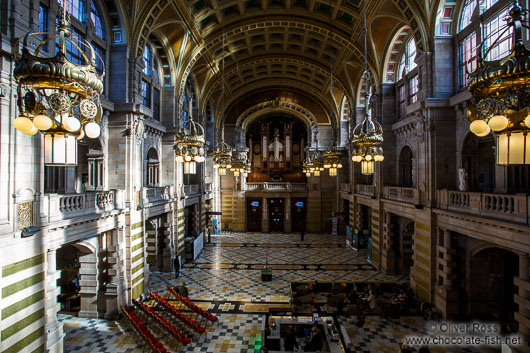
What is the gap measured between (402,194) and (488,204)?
20.7 feet

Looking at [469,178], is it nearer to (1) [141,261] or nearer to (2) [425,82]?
(2) [425,82]

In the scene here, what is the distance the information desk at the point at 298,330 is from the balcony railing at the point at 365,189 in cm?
1106

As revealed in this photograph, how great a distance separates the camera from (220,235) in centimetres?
3048

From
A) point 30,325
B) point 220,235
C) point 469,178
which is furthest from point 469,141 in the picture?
point 220,235

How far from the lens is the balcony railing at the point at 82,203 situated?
859cm

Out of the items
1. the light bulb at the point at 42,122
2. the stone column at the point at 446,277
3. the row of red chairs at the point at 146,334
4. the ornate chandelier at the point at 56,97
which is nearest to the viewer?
the light bulb at the point at 42,122

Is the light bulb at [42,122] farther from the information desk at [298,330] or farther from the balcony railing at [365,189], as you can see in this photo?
the balcony railing at [365,189]

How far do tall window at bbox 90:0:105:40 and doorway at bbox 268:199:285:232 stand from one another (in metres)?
23.6

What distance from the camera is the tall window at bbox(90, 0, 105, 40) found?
1207 centimetres

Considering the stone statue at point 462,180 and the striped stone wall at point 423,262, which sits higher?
the stone statue at point 462,180

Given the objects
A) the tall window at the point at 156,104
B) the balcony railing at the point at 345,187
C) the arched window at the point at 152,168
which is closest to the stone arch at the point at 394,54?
the balcony railing at the point at 345,187

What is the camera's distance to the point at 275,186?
32.5 metres

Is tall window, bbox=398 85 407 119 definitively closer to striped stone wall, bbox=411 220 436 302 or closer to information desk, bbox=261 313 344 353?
striped stone wall, bbox=411 220 436 302

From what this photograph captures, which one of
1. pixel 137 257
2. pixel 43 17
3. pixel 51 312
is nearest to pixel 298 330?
pixel 51 312
